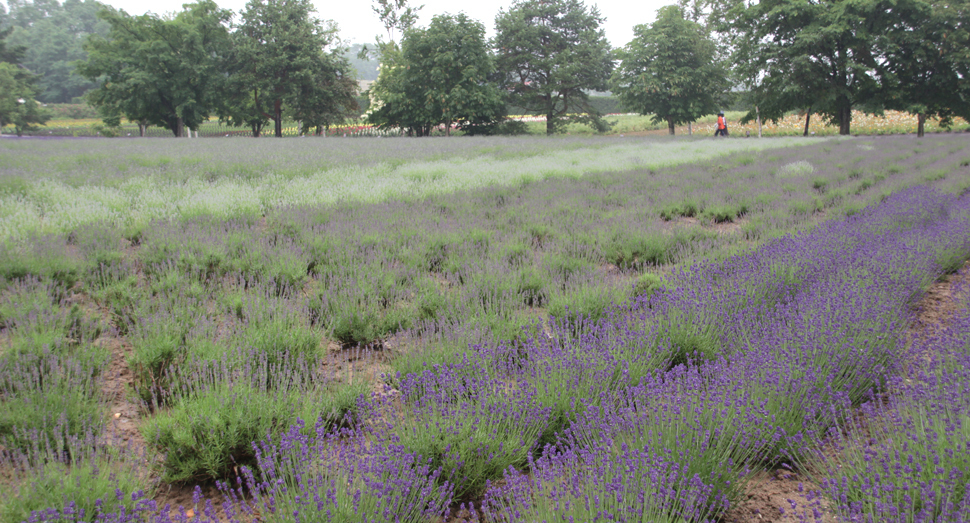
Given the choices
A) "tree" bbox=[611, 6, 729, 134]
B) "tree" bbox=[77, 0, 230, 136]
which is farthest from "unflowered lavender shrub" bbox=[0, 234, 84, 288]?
"tree" bbox=[611, 6, 729, 134]

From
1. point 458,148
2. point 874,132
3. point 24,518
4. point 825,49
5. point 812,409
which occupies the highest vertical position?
point 825,49

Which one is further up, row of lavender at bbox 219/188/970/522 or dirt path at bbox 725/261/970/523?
row of lavender at bbox 219/188/970/522

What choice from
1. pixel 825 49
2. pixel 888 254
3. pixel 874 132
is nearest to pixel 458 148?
pixel 888 254

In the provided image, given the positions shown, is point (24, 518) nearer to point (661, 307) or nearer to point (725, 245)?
point (661, 307)

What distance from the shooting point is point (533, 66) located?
1452 inches

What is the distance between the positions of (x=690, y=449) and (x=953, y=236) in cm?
465

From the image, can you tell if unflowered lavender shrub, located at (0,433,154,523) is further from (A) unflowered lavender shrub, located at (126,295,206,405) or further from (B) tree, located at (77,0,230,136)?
(B) tree, located at (77,0,230,136)

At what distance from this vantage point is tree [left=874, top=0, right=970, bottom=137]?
74.3 feet

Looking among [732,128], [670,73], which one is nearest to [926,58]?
[670,73]

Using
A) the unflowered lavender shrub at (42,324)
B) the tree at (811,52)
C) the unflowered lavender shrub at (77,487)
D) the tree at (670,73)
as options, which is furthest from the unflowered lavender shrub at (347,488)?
the tree at (670,73)

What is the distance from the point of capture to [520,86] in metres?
36.7

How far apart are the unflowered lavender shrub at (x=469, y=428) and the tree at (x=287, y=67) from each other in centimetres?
3402

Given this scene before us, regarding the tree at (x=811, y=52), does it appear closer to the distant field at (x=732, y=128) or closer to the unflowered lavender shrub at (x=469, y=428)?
the distant field at (x=732, y=128)

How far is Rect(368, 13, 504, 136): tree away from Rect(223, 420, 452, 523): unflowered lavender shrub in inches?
1199
